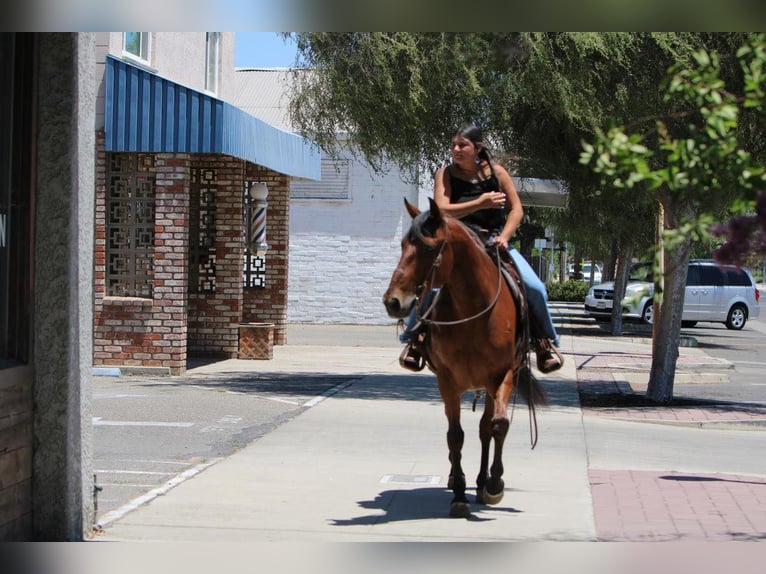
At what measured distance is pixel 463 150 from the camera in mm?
8148

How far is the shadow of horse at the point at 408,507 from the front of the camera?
7.85 metres

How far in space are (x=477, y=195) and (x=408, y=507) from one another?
2.27m

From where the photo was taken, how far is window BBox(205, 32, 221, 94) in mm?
22516

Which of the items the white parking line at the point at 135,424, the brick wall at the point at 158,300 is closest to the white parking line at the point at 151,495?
the white parking line at the point at 135,424

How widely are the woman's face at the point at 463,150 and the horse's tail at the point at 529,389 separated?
157cm

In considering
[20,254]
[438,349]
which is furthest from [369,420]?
[20,254]

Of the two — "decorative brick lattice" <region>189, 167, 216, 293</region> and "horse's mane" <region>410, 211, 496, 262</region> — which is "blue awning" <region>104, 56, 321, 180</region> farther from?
"horse's mane" <region>410, 211, 496, 262</region>

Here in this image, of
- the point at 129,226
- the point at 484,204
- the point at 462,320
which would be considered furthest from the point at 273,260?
the point at 462,320

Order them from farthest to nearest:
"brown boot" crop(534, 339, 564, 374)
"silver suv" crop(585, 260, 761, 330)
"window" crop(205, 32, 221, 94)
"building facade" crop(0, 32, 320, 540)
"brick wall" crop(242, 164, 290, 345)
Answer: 1. "silver suv" crop(585, 260, 761, 330)
2. "brick wall" crop(242, 164, 290, 345)
3. "window" crop(205, 32, 221, 94)
4. "brown boot" crop(534, 339, 564, 374)
5. "building facade" crop(0, 32, 320, 540)

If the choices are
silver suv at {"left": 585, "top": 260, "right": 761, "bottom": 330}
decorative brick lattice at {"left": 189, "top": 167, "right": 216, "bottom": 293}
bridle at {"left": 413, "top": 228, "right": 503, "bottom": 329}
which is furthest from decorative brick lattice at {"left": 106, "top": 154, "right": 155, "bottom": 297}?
silver suv at {"left": 585, "top": 260, "right": 761, "bottom": 330}

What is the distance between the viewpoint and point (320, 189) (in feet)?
104

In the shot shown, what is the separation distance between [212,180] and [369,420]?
8.62 metres

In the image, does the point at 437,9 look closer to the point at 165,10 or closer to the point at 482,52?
the point at 165,10

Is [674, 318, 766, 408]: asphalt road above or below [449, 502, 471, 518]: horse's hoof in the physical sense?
below
